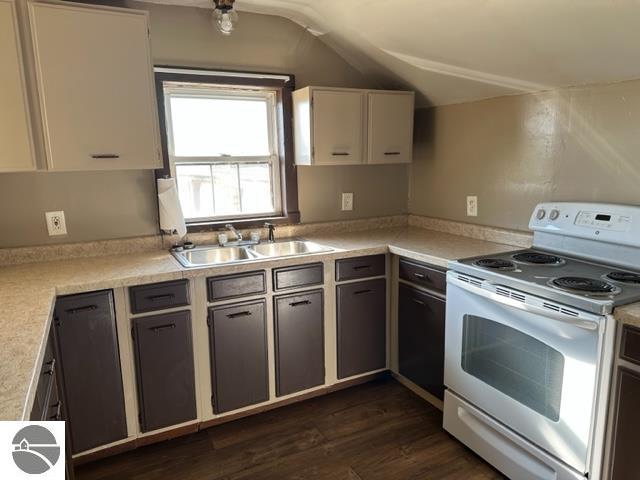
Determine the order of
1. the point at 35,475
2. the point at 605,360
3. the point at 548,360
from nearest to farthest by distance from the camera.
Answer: the point at 35,475 < the point at 605,360 < the point at 548,360

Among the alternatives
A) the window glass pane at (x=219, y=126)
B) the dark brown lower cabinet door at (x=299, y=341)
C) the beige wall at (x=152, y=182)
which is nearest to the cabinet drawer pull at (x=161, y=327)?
the dark brown lower cabinet door at (x=299, y=341)

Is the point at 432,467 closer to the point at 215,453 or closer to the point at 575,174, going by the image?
the point at 215,453

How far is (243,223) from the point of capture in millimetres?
2809

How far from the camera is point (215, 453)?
2.21m

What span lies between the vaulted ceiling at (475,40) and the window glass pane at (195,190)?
92cm

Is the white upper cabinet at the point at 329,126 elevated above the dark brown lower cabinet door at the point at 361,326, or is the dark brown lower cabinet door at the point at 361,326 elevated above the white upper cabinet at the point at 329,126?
the white upper cabinet at the point at 329,126

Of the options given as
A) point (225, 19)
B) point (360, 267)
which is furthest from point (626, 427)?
point (225, 19)

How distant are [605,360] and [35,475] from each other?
170 centimetres

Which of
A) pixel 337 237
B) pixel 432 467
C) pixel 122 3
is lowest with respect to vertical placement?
pixel 432 467

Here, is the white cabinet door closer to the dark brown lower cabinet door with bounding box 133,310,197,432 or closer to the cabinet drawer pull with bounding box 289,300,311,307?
the cabinet drawer pull with bounding box 289,300,311,307

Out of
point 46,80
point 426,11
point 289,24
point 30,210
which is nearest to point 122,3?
point 46,80

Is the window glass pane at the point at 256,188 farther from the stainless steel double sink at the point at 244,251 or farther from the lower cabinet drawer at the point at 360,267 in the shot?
the lower cabinet drawer at the point at 360,267

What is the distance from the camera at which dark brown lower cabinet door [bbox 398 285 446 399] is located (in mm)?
2389

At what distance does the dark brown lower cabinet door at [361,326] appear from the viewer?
2602mm
